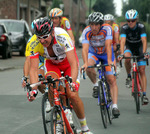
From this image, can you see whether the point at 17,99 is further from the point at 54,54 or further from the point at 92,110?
the point at 54,54

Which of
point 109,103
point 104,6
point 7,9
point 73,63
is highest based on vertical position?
point 104,6

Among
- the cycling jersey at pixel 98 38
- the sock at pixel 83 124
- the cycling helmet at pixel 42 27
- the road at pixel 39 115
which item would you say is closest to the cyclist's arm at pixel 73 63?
the cycling helmet at pixel 42 27

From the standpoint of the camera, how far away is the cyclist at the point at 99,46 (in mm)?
8070

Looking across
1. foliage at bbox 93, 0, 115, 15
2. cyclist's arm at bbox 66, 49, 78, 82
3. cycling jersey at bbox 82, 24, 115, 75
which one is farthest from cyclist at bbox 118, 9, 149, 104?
foliage at bbox 93, 0, 115, 15

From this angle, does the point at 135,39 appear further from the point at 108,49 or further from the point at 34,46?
the point at 34,46

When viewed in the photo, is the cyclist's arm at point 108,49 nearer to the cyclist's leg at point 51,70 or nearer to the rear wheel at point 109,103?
the rear wheel at point 109,103

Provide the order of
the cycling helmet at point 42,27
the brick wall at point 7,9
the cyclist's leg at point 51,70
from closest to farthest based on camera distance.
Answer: the cycling helmet at point 42,27
the cyclist's leg at point 51,70
the brick wall at point 7,9

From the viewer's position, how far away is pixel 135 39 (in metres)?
9.75

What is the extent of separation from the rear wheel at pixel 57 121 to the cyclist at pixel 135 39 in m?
4.21

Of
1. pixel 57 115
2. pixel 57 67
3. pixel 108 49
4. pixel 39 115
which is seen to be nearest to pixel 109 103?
pixel 108 49

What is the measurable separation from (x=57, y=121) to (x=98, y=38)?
3.41m

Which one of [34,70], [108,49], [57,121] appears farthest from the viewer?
[108,49]

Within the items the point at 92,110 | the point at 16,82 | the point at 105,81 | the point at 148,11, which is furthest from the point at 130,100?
the point at 148,11

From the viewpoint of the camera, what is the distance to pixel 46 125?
18.3 feet
